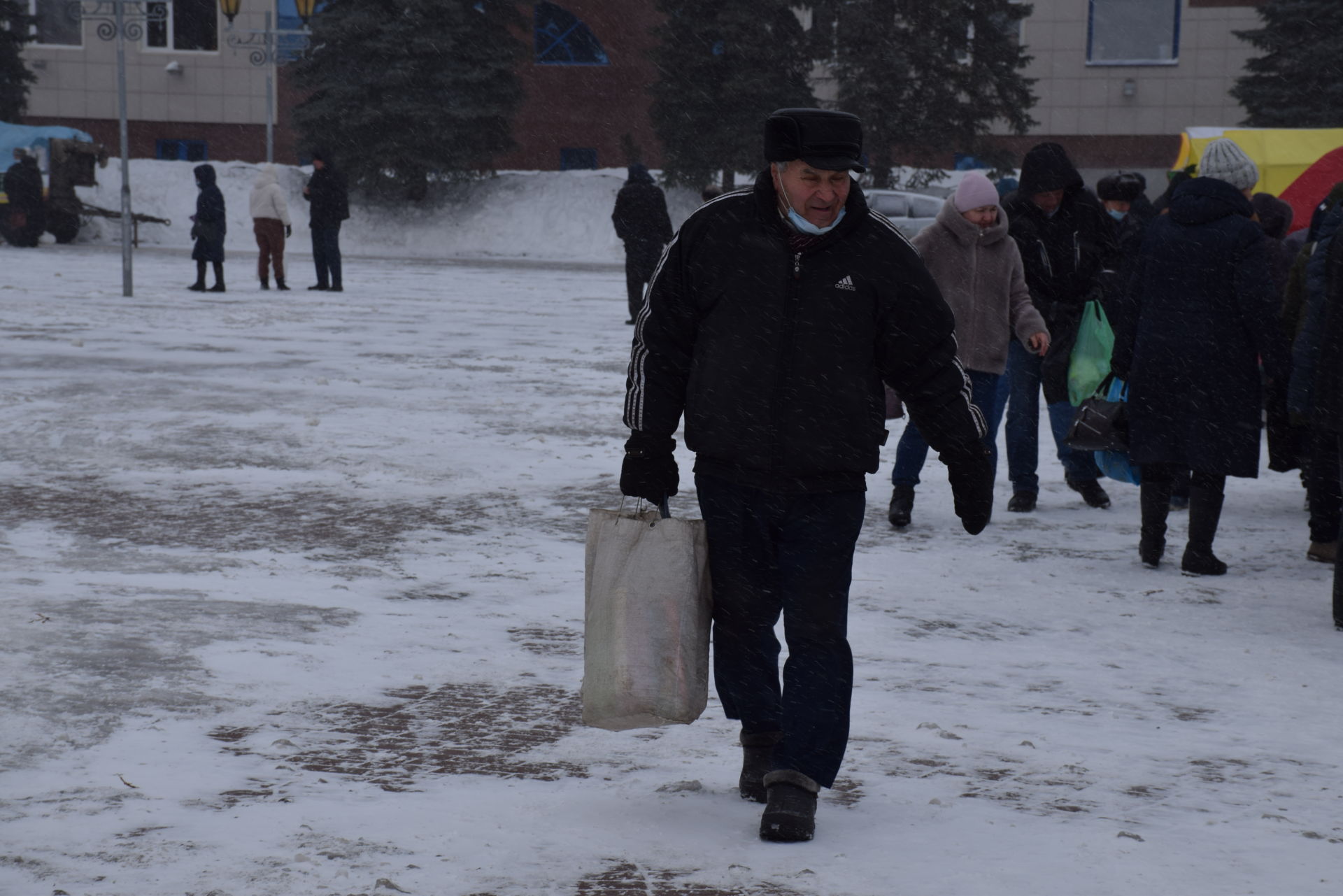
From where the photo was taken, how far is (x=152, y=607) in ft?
19.1

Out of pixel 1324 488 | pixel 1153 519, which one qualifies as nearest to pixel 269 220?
pixel 1153 519

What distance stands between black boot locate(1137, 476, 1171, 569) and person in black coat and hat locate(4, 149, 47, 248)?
29.9 m

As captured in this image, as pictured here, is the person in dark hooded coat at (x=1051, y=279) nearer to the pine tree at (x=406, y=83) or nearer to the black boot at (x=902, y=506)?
the black boot at (x=902, y=506)

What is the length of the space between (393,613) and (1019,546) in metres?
3.05

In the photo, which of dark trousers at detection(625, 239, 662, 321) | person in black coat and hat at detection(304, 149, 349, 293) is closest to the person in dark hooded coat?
dark trousers at detection(625, 239, 662, 321)

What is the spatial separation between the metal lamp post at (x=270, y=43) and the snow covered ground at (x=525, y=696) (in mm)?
25990

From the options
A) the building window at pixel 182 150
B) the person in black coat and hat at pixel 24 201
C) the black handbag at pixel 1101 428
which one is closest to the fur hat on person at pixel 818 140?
the black handbag at pixel 1101 428

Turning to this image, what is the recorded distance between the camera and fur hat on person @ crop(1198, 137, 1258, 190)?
682 cm

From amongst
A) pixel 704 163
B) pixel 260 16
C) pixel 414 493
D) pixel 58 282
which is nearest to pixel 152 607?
pixel 414 493

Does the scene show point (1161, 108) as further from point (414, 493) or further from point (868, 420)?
point (868, 420)

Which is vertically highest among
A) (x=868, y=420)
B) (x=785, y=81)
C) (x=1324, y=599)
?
(x=785, y=81)

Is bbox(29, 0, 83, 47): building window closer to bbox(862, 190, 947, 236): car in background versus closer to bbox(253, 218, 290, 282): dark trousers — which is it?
bbox(862, 190, 947, 236): car in background

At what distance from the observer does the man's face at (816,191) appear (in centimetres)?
368

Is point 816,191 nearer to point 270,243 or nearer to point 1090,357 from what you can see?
point 1090,357
